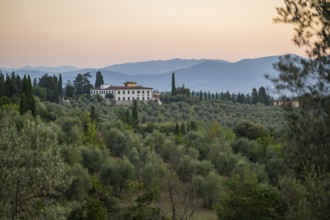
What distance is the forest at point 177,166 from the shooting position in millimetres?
9453

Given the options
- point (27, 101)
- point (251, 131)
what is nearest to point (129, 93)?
point (251, 131)

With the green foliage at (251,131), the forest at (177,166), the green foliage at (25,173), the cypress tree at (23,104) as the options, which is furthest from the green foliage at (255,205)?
the green foliage at (251,131)

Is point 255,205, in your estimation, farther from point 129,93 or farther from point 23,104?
point 129,93

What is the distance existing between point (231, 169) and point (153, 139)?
12.5 metres

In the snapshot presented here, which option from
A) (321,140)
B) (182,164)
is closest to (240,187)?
(182,164)

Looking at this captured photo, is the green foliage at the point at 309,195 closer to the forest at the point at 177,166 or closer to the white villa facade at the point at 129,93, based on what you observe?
the forest at the point at 177,166

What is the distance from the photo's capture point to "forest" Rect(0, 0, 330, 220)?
9453 mm

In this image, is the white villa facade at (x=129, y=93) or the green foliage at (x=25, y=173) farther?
the white villa facade at (x=129, y=93)

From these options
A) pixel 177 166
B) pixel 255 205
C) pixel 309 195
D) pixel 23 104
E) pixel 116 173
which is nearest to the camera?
pixel 309 195

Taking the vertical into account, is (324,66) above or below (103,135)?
above

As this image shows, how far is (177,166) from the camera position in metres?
42.8

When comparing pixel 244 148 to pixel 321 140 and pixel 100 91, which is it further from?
pixel 100 91

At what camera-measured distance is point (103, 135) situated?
5547 centimetres

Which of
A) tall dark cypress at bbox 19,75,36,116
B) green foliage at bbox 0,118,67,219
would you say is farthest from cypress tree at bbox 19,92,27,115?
green foliage at bbox 0,118,67,219
